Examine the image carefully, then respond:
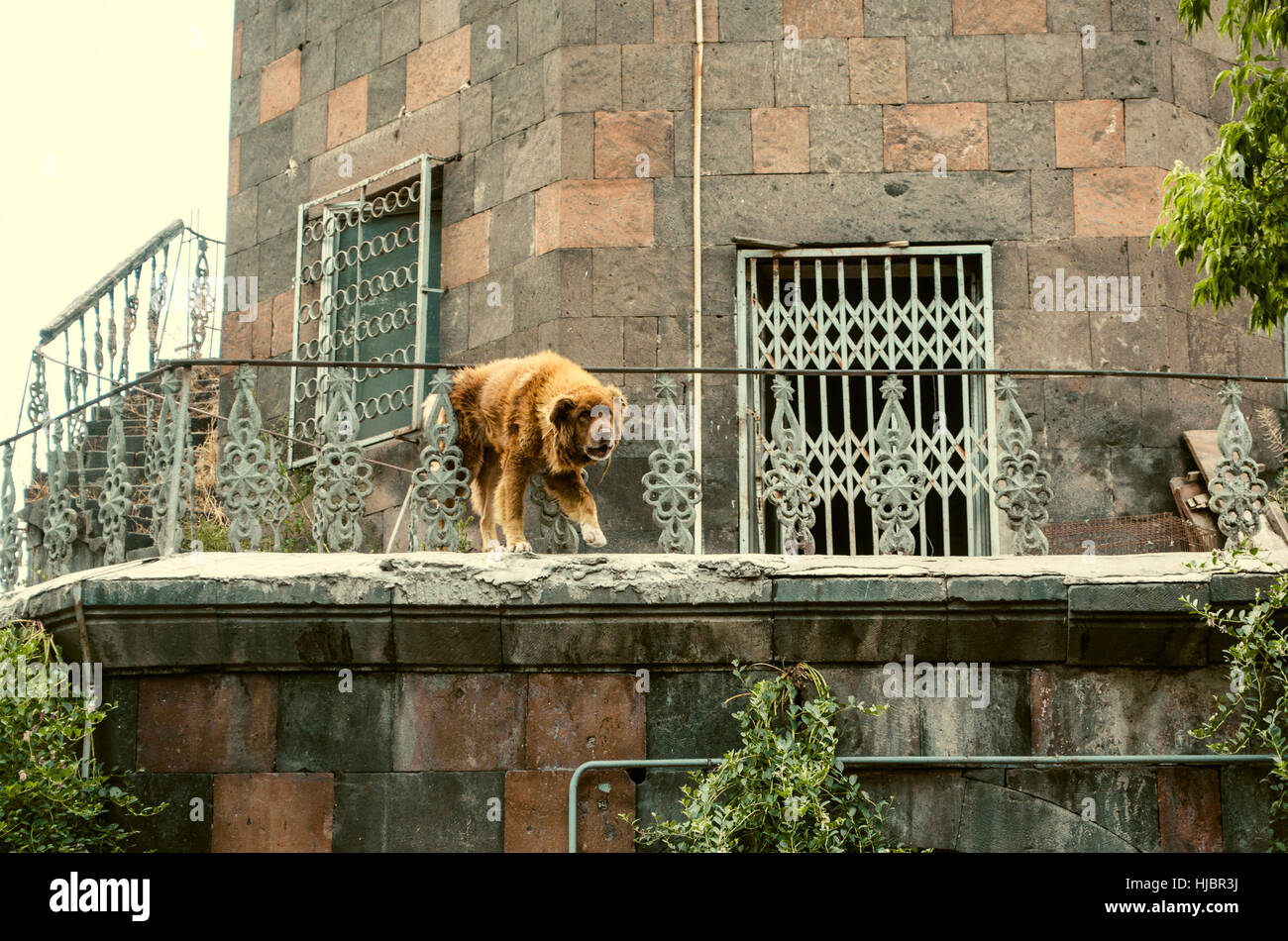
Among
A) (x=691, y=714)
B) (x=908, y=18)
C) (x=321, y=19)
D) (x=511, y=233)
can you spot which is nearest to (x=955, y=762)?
(x=691, y=714)

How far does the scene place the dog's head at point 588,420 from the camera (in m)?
8.50

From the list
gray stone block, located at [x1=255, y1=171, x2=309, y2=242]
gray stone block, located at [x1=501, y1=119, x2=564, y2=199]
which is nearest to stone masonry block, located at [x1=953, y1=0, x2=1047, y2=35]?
gray stone block, located at [x1=501, y1=119, x2=564, y2=199]

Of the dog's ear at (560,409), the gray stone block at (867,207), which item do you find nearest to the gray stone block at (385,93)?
the gray stone block at (867,207)

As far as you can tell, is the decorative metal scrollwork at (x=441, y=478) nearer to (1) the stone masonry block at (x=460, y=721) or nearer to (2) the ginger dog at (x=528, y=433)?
(2) the ginger dog at (x=528, y=433)

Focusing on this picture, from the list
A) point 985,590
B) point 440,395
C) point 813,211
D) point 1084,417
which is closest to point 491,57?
point 813,211

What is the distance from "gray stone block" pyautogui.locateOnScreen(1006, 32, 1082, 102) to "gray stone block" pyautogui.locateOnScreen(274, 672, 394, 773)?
5.80m

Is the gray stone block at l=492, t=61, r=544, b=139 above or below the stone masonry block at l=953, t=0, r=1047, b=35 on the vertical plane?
below

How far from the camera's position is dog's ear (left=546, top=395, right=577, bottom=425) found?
8.55 meters

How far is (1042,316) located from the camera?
424 inches

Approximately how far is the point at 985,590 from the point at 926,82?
4.22 metres

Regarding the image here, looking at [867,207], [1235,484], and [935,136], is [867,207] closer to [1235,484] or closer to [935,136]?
[935,136]

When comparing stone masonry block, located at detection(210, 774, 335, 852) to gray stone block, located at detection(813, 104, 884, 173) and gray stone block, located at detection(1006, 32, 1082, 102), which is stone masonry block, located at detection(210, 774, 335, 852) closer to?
gray stone block, located at detection(813, 104, 884, 173)

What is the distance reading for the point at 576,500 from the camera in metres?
8.92

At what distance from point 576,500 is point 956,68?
14.2 ft
